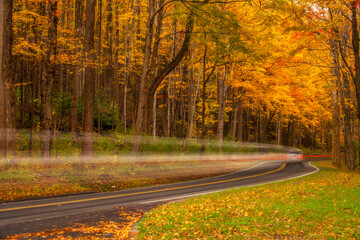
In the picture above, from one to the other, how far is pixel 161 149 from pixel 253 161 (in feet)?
50.7

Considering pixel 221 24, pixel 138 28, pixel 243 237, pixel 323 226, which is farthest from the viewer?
pixel 138 28

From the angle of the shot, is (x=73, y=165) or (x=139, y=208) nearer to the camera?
(x=139, y=208)

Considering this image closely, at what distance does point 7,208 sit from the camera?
9477 millimetres

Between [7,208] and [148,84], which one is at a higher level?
[148,84]

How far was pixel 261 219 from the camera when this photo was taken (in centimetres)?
760

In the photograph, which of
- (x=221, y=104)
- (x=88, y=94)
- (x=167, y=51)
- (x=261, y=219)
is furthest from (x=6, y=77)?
(x=167, y=51)

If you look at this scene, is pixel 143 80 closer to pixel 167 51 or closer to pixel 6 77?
pixel 6 77

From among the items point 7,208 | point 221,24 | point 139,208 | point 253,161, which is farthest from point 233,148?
point 7,208

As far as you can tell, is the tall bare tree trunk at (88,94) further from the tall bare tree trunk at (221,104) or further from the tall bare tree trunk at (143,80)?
the tall bare tree trunk at (221,104)

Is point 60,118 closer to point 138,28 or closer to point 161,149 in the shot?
point 161,149

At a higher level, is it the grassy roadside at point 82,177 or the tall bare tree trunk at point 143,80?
the tall bare tree trunk at point 143,80

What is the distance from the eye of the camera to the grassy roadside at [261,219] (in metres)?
6.64

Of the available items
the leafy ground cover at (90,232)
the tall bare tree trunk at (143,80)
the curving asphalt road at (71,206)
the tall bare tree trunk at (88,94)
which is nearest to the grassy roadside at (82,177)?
the tall bare tree trunk at (88,94)

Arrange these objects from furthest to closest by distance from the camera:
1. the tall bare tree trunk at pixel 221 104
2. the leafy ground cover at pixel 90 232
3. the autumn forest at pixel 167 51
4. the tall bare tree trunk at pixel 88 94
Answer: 1. the tall bare tree trunk at pixel 221 104
2. the tall bare tree trunk at pixel 88 94
3. the autumn forest at pixel 167 51
4. the leafy ground cover at pixel 90 232
